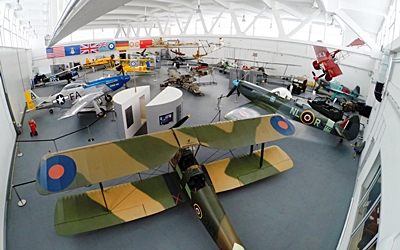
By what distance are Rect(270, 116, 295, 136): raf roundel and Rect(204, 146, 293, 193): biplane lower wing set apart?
96 cm

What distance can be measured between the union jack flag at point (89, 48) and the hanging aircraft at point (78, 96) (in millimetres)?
18752

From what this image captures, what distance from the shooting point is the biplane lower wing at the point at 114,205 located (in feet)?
15.1

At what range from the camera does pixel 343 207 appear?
19.4 feet

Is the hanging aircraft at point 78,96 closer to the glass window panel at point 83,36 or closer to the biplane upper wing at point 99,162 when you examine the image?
the biplane upper wing at point 99,162

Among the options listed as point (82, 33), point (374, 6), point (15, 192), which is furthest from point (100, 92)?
point (82, 33)

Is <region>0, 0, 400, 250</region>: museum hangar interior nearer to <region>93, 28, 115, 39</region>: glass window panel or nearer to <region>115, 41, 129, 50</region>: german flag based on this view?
<region>115, 41, 129, 50</region>: german flag

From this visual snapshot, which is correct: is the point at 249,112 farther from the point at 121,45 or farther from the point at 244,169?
the point at 121,45

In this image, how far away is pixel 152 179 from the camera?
5.86 m

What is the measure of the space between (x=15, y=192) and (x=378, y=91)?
11.4 m

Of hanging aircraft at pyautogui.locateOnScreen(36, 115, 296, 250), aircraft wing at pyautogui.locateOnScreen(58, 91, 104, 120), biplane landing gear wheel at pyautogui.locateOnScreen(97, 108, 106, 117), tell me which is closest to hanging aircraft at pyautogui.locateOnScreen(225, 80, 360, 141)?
hanging aircraft at pyautogui.locateOnScreen(36, 115, 296, 250)

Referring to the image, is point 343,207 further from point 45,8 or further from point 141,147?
point 45,8

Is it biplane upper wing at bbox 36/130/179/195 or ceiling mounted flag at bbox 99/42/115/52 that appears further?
ceiling mounted flag at bbox 99/42/115/52

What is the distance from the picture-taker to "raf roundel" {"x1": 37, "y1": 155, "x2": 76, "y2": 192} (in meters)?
4.18

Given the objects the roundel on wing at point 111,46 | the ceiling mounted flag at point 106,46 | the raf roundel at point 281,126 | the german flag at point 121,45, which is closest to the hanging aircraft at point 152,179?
the raf roundel at point 281,126
